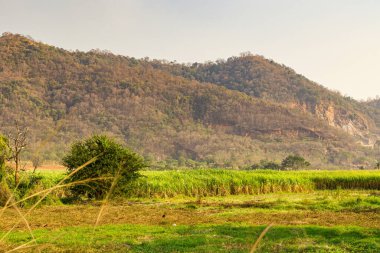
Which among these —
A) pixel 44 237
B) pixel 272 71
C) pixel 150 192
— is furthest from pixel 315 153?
pixel 44 237

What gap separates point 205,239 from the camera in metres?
13.1

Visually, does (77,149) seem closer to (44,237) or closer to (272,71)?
(44,237)

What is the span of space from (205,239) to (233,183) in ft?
→ 63.9

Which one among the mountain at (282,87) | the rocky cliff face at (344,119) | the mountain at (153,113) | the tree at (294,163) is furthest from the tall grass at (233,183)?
the rocky cliff face at (344,119)

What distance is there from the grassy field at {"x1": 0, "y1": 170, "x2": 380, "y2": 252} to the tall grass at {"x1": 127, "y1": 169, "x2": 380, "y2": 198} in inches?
2.5

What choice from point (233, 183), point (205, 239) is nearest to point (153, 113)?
point (233, 183)

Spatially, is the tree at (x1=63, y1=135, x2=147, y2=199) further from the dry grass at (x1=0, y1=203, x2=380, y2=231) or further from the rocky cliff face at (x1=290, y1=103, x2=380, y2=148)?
the rocky cliff face at (x1=290, y1=103, x2=380, y2=148)

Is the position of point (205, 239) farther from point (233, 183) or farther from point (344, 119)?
point (344, 119)

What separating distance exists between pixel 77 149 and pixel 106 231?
473 inches

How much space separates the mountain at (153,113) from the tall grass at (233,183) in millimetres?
56830

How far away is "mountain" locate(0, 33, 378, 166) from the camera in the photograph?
103 meters

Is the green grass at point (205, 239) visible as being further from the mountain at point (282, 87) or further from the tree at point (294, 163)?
the mountain at point (282, 87)

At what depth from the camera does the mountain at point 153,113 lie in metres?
103

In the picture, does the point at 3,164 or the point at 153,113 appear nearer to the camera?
the point at 3,164
